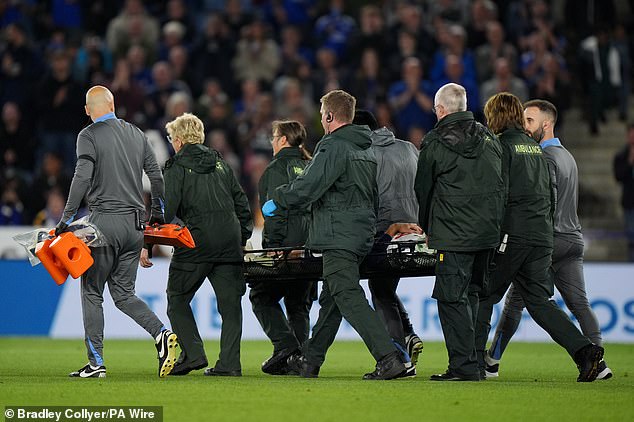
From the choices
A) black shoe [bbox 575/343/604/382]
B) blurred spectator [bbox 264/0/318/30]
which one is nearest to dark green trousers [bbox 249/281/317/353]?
black shoe [bbox 575/343/604/382]

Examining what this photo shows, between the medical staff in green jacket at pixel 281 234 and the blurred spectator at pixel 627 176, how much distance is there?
864cm

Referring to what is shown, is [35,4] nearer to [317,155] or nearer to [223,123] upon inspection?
[223,123]

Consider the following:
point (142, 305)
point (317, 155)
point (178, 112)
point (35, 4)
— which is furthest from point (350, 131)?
point (35, 4)

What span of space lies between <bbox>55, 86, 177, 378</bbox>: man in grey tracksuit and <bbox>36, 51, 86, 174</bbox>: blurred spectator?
1035 centimetres

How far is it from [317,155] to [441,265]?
1335mm

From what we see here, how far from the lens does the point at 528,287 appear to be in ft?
35.7

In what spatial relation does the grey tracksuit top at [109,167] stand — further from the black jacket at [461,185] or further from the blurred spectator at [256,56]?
the blurred spectator at [256,56]

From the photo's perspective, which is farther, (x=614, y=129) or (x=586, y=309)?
(x=614, y=129)

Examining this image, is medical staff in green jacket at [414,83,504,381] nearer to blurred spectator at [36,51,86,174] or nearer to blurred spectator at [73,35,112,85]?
blurred spectator at [36,51,86,174]

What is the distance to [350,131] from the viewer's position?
1055 centimetres

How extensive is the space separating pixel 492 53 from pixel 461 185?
1189 cm

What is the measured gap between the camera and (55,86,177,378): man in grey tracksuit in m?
10.5

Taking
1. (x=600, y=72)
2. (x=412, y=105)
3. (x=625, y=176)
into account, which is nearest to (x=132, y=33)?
(x=412, y=105)

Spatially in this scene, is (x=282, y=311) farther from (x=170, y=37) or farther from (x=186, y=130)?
(x=170, y=37)
